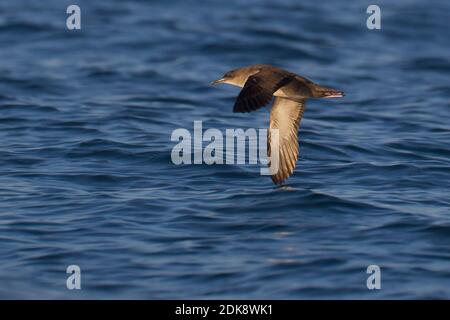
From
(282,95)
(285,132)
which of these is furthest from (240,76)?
(285,132)

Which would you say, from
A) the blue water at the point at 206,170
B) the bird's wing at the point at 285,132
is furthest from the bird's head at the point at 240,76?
the blue water at the point at 206,170

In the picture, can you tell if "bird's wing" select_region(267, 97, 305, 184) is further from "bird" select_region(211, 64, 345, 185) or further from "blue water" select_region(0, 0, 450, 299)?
"blue water" select_region(0, 0, 450, 299)

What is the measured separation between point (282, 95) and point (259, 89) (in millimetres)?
894

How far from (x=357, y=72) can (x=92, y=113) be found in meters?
5.87

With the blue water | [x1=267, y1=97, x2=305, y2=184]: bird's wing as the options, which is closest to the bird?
[x1=267, y1=97, x2=305, y2=184]: bird's wing

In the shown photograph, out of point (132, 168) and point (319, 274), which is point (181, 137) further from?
point (319, 274)

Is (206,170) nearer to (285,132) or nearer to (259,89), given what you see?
(285,132)

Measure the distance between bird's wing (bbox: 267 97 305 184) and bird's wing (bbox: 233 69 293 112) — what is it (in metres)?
0.58

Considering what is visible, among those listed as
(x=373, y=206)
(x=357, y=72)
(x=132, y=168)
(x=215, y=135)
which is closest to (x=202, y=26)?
(x=357, y=72)

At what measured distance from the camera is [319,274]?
27.3 ft

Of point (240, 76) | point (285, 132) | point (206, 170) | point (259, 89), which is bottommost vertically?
point (206, 170)

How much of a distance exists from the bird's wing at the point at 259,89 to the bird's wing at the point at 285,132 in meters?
0.58

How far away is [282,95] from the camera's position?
10602 millimetres
